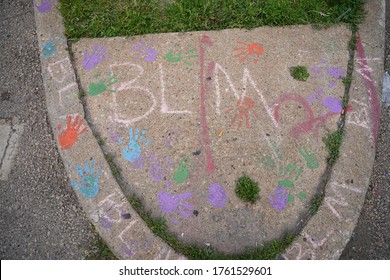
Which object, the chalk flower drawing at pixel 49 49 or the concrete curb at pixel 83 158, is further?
the chalk flower drawing at pixel 49 49

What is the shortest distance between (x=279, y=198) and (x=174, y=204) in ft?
2.67

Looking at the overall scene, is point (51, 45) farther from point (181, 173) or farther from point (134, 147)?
point (181, 173)

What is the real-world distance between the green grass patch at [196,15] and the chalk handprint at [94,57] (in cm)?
17

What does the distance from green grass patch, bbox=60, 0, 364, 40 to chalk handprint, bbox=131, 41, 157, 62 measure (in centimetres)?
15

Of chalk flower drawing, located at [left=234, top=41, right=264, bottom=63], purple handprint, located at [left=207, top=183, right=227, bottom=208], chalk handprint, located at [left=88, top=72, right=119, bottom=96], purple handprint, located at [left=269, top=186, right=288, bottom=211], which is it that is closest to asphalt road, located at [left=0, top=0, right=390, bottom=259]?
chalk handprint, located at [left=88, top=72, right=119, bottom=96]

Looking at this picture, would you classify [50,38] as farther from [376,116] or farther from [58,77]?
[376,116]

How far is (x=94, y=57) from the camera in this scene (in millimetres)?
3346

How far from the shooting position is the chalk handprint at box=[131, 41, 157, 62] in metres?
3.33

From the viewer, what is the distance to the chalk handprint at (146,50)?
3.33 metres

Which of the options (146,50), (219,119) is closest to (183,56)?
(146,50)

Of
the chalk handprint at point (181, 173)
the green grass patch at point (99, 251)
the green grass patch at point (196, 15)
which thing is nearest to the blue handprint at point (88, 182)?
the green grass patch at point (99, 251)

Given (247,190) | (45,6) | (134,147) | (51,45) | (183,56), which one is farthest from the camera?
(45,6)

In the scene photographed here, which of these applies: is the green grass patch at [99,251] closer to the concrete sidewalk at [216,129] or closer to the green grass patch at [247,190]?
the concrete sidewalk at [216,129]
